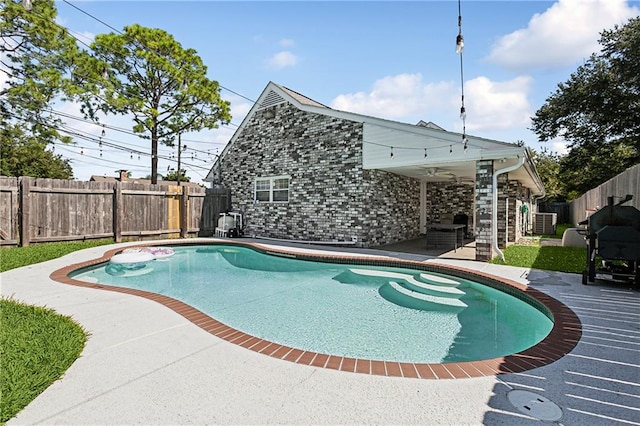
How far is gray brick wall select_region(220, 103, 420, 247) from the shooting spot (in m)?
11.3

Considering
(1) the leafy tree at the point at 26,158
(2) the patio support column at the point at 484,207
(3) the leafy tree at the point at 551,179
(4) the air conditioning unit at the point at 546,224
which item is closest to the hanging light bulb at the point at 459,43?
(2) the patio support column at the point at 484,207

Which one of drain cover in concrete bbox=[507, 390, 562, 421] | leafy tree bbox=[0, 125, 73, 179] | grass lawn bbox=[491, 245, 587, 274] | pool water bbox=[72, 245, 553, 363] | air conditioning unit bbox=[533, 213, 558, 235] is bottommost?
pool water bbox=[72, 245, 553, 363]

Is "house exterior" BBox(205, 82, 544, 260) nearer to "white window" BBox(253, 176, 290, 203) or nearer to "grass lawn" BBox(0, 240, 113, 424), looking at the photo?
"white window" BBox(253, 176, 290, 203)

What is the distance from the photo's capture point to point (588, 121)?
2064cm

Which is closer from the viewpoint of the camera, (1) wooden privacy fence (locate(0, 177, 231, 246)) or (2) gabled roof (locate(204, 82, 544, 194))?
(2) gabled roof (locate(204, 82, 544, 194))

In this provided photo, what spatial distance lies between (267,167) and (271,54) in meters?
4.47

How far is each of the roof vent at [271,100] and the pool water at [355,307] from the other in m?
7.56

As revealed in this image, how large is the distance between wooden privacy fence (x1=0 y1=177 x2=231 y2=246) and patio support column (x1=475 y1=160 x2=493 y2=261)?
452 inches

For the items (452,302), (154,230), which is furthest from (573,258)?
(154,230)

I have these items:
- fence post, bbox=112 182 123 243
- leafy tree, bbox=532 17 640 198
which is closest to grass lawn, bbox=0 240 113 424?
fence post, bbox=112 182 123 243

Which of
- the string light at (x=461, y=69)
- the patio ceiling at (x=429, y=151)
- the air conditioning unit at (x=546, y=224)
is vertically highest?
the string light at (x=461, y=69)

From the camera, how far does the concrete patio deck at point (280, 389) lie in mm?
2211

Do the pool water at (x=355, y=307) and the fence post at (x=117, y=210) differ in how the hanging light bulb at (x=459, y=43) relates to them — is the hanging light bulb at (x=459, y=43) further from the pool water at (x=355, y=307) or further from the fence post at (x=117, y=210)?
the fence post at (x=117, y=210)

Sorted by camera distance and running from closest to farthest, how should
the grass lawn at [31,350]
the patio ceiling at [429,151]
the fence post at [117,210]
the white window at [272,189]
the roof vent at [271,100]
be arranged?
1. the grass lawn at [31,350]
2. the patio ceiling at [429,151]
3. the fence post at [117,210]
4. the white window at [272,189]
5. the roof vent at [271,100]
